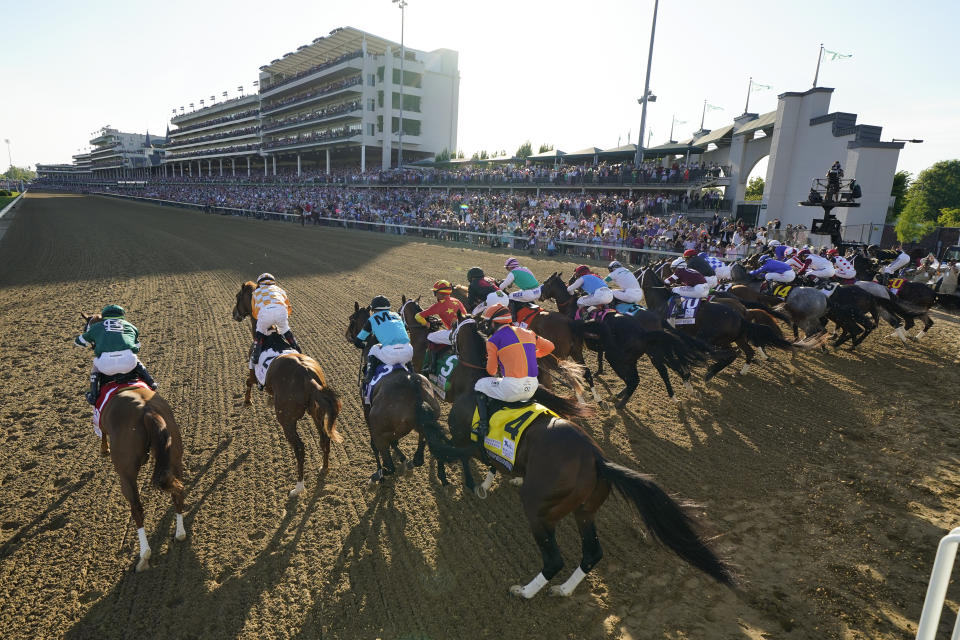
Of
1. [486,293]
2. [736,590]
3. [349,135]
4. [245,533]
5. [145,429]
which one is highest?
[349,135]

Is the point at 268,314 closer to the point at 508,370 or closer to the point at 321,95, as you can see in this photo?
the point at 508,370

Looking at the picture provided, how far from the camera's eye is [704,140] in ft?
85.9

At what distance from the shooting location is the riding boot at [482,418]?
Answer: 3.99 meters

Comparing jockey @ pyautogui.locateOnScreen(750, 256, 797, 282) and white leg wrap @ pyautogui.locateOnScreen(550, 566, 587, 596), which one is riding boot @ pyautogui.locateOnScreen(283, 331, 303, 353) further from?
jockey @ pyautogui.locateOnScreen(750, 256, 797, 282)

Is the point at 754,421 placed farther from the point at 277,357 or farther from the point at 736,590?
the point at 277,357

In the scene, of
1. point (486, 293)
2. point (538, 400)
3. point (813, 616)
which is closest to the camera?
point (813, 616)

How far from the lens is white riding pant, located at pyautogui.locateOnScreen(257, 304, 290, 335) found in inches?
225

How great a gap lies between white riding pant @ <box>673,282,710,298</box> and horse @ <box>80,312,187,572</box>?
7.31 meters

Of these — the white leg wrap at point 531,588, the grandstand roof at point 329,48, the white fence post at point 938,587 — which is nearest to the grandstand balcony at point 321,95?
the grandstand roof at point 329,48

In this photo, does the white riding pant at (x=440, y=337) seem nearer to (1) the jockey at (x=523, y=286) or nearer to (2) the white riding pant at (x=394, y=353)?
(2) the white riding pant at (x=394, y=353)

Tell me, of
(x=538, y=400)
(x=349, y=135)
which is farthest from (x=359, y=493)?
(x=349, y=135)

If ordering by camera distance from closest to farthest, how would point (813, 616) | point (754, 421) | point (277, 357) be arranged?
point (813, 616) < point (277, 357) < point (754, 421)

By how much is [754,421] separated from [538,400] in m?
3.73

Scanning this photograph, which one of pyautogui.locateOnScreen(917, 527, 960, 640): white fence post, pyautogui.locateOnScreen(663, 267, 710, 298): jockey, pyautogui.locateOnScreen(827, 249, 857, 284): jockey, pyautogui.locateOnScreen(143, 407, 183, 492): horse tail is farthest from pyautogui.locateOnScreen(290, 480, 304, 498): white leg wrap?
pyautogui.locateOnScreen(827, 249, 857, 284): jockey
